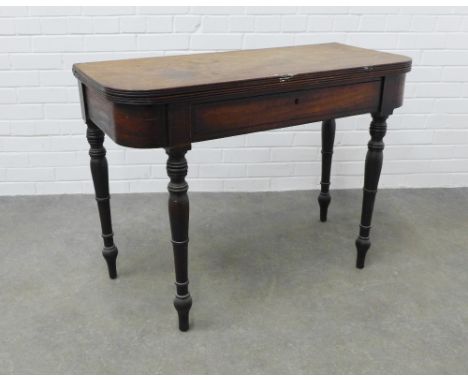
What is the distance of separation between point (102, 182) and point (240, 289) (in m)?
0.67

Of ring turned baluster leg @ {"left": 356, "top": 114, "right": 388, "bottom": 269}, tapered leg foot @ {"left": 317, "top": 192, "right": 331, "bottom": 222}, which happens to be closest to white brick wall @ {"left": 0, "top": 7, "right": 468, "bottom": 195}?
tapered leg foot @ {"left": 317, "top": 192, "right": 331, "bottom": 222}

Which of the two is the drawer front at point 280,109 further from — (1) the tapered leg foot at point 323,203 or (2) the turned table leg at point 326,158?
(1) the tapered leg foot at point 323,203

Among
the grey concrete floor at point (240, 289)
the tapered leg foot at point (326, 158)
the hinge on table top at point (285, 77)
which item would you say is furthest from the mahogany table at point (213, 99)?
the tapered leg foot at point (326, 158)

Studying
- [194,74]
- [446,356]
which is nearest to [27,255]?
[194,74]

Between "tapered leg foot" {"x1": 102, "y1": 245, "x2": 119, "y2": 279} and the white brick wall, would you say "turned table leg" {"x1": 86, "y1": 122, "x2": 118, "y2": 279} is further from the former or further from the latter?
the white brick wall

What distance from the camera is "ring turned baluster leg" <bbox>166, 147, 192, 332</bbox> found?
153cm

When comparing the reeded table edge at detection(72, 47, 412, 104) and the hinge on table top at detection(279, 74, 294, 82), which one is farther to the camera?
the hinge on table top at detection(279, 74, 294, 82)

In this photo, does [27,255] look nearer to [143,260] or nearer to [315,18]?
[143,260]

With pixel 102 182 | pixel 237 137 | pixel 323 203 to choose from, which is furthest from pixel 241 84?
pixel 237 137

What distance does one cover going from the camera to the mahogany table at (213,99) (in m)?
1.45

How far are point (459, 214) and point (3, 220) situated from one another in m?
2.31

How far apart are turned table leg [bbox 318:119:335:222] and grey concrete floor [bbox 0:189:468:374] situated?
9 cm

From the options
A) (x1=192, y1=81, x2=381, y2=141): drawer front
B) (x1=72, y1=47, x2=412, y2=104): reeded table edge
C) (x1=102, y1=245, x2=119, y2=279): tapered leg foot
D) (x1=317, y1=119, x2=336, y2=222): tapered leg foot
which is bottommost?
(x1=102, y1=245, x2=119, y2=279): tapered leg foot

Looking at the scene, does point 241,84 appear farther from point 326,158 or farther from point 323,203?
point 323,203
